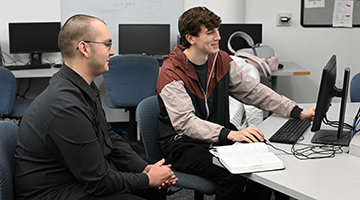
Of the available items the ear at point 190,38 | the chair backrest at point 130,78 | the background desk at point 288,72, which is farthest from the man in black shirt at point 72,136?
the background desk at point 288,72

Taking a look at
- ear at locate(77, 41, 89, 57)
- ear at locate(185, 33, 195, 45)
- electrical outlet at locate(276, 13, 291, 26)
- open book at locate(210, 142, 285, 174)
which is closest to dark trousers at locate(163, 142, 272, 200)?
open book at locate(210, 142, 285, 174)

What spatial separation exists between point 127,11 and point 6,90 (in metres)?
1.56

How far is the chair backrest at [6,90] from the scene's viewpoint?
349cm

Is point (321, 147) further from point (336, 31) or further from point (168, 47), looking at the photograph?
point (336, 31)

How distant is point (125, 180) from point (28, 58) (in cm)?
316

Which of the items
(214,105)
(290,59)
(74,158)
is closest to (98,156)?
(74,158)

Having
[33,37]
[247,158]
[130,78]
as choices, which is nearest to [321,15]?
[130,78]

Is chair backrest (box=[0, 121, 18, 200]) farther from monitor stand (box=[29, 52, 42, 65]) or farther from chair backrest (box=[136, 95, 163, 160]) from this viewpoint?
monitor stand (box=[29, 52, 42, 65])

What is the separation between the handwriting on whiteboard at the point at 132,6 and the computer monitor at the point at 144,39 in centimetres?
20

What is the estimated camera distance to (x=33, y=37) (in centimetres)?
439

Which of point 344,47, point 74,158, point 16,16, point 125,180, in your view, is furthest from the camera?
point 344,47

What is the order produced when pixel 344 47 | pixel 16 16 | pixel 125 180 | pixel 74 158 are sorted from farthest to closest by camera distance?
pixel 344 47 < pixel 16 16 < pixel 125 180 < pixel 74 158

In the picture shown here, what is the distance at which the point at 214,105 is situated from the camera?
7.70ft

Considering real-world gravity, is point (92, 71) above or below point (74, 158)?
above
